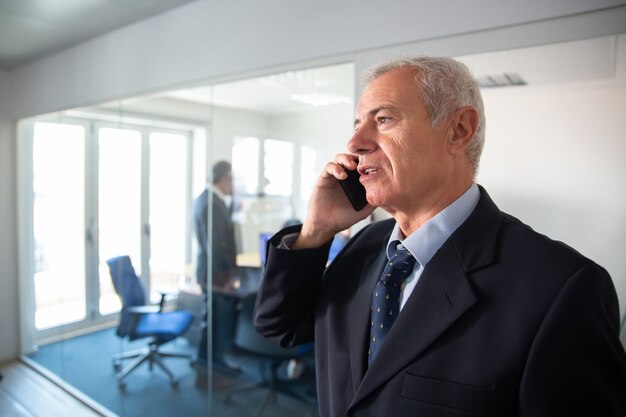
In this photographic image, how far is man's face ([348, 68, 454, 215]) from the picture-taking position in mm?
950

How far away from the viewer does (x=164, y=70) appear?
276 centimetres

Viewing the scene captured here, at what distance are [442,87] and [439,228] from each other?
1.04 ft

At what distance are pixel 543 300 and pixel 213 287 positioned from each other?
7.54 ft

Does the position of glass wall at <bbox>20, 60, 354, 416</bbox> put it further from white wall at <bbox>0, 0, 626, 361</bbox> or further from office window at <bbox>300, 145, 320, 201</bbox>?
white wall at <bbox>0, 0, 626, 361</bbox>

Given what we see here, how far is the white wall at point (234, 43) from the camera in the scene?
1491 mm

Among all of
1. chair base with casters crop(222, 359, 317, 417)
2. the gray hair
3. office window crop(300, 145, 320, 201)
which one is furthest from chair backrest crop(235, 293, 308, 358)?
the gray hair

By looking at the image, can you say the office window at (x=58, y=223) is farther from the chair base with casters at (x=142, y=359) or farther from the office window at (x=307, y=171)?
the office window at (x=307, y=171)

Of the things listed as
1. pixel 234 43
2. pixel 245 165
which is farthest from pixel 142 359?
pixel 234 43

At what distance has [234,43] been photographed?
2367mm

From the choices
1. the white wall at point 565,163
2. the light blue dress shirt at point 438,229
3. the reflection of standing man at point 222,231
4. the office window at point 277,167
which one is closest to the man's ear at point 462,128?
the light blue dress shirt at point 438,229

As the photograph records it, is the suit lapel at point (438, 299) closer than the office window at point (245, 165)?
Yes

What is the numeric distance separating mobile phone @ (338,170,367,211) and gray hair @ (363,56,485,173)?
0.85 feet

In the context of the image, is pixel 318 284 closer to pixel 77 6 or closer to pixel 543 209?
pixel 543 209

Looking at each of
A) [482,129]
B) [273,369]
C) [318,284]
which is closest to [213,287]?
[273,369]
